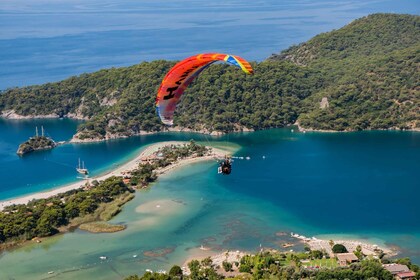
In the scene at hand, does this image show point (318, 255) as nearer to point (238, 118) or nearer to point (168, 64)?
→ point (238, 118)

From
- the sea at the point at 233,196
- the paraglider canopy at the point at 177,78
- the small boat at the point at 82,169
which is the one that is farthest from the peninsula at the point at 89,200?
the paraglider canopy at the point at 177,78

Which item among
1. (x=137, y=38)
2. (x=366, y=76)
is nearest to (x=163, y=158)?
(x=366, y=76)

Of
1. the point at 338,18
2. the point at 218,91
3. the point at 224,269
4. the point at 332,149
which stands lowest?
the point at 224,269

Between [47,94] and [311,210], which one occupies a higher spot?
[47,94]

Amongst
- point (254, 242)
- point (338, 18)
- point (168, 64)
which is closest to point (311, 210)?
point (254, 242)

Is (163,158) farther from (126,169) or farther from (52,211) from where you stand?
(52,211)

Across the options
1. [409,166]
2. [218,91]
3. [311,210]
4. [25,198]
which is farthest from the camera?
[218,91]
